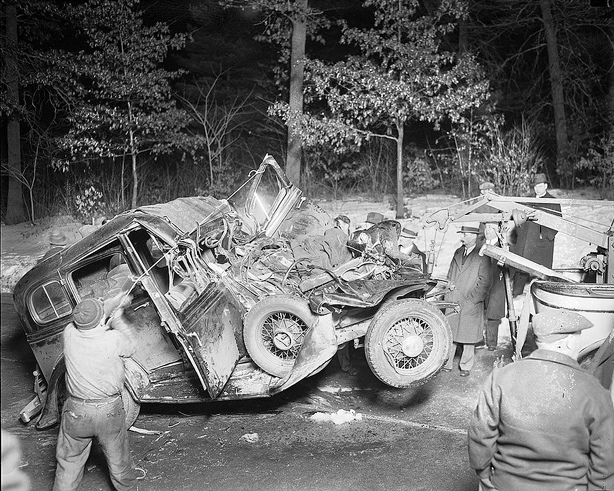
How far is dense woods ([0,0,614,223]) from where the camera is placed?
14.1 meters

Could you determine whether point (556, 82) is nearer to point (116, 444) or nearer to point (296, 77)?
point (296, 77)

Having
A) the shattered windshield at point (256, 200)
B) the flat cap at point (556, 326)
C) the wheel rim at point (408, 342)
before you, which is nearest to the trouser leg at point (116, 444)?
the wheel rim at point (408, 342)

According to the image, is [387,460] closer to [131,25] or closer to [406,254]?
[406,254]

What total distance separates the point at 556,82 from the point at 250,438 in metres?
14.4

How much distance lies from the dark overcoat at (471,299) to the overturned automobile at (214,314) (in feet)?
2.69

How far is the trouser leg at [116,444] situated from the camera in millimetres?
4727

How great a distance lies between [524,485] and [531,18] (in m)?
16.1

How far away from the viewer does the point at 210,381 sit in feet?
18.8

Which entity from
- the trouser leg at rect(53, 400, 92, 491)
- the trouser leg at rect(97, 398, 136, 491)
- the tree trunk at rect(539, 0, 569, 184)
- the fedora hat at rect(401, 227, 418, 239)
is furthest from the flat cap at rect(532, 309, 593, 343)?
the tree trunk at rect(539, 0, 569, 184)

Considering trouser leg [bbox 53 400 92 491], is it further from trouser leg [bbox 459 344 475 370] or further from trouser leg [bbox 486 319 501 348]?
trouser leg [bbox 486 319 501 348]

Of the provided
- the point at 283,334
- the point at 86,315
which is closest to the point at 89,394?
the point at 86,315

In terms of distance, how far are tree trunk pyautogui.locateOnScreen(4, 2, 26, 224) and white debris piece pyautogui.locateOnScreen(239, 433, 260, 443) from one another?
34.1 feet

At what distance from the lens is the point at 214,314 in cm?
592

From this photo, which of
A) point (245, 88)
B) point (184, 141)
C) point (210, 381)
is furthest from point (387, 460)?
point (245, 88)
